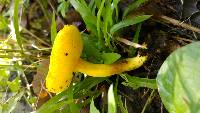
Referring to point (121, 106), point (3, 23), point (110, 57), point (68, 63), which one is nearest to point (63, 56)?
point (68, 63)

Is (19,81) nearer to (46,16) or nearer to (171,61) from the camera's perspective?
(46,16)

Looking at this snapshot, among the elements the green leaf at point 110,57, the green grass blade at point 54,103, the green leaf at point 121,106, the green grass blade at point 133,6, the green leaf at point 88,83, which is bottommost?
the green leaf at point 121,106

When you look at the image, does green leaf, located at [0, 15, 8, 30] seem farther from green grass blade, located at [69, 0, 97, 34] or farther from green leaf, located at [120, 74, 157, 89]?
green leaf, located at [120, 74, 157, 89]

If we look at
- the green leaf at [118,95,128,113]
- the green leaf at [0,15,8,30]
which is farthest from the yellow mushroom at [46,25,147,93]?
the green leaf at [0,15,8,30]

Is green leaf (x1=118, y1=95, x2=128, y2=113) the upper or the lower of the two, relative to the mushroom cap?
lower

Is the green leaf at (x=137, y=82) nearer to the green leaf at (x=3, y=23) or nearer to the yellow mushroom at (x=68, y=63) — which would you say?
the yellow mushroom at (x=68, y=63)

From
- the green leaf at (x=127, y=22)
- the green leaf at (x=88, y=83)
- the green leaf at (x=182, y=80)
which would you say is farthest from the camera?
the green leaf at (x=88, y=83)

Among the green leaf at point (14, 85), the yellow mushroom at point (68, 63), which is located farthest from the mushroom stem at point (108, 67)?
the green leaf at point (14, 85)
